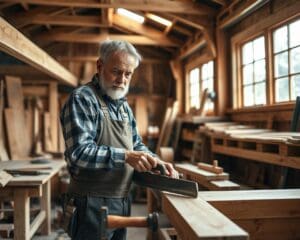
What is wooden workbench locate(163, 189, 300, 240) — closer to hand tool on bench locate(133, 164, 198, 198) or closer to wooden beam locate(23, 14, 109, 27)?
hand tool on bench locate(133, 164, 198, 198)

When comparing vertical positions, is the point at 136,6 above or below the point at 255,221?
above

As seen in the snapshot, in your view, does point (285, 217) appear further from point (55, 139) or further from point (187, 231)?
point (55, 139)

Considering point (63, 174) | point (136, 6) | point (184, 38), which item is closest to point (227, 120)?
point (136, 6)

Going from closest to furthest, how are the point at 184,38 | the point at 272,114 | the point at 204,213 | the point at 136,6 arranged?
1. the point at 204,213
2. the point at 272,114
3. the point at 136,6
4. the point at 184,38

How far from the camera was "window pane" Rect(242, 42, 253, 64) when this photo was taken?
4.50 meters

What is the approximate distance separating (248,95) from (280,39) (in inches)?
38.6

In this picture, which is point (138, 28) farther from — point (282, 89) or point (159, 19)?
point (282, 89)

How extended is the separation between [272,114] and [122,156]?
2.53 metres

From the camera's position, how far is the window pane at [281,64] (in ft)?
12.2

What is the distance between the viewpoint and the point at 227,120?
5000 mm

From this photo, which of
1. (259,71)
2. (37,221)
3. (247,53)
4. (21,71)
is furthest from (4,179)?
(21,71)

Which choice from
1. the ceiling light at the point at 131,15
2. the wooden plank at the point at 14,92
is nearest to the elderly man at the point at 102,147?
the wooden plank at the point at 14,92

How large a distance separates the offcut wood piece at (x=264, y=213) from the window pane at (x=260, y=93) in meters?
2.52

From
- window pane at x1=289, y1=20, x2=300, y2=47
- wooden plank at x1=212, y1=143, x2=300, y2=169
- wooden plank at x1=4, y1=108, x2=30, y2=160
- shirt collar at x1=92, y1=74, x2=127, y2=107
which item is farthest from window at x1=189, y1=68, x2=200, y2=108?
shirt collar at x1=92, y1=74, x2=127, y2=107
